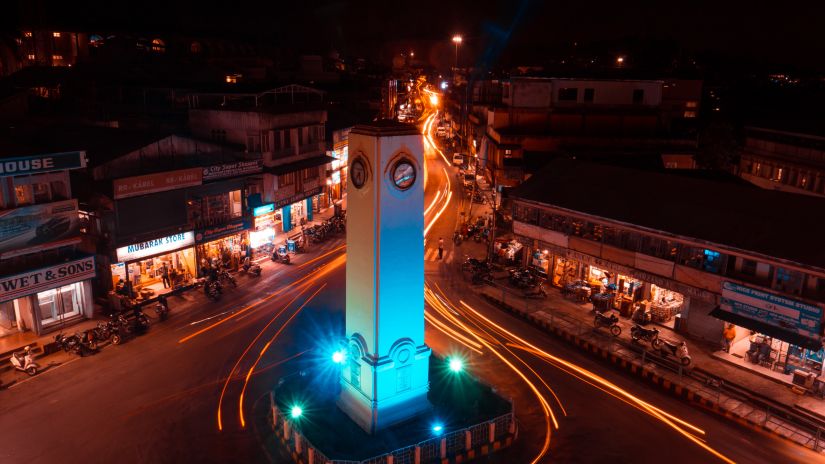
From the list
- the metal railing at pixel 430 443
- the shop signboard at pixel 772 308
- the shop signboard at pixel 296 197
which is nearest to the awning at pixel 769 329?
the shop signboard at pixel 772 308

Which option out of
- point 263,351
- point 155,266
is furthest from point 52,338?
point 263,351

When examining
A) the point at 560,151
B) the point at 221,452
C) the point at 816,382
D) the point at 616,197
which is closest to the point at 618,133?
the point at 560,151

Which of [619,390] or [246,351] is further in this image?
[246,351]

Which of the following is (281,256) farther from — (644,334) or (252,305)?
(644,334)

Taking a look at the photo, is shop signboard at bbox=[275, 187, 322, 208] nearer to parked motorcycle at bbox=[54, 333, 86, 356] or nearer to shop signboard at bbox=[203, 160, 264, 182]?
shop signboard at bbox=[203, 160, 264, 182]

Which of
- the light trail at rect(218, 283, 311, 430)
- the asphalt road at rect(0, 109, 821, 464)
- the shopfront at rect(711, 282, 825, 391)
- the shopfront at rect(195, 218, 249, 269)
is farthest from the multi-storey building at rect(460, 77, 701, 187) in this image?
the shopfront at rect(711, 282, 825, 391)

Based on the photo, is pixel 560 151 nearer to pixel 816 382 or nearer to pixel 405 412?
pixel 816 382
